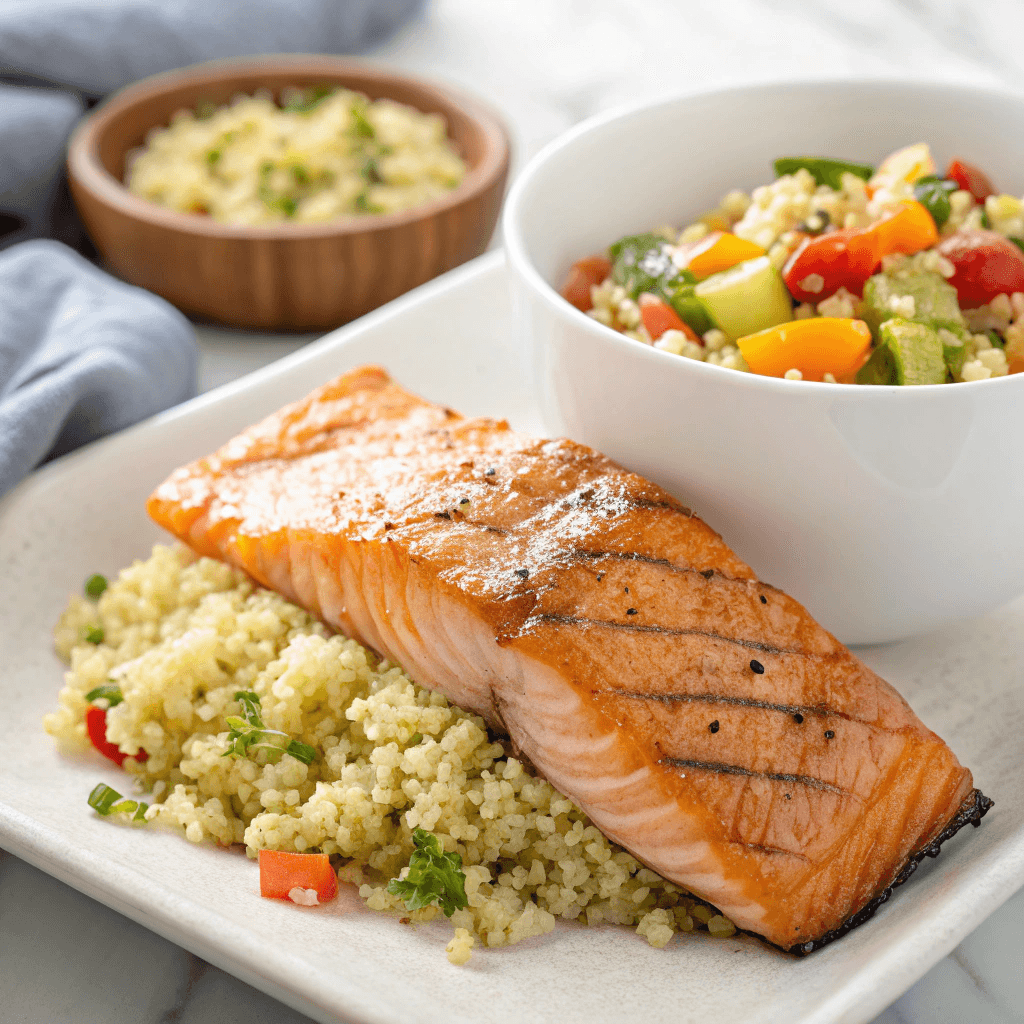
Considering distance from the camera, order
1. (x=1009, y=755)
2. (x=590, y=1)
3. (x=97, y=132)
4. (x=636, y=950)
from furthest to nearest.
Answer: (x=590, y=1) → (x=97, y=132) → (x=1009, y=755) → (x=636, y=950)

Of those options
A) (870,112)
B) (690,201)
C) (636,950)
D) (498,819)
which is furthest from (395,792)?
(870,112)

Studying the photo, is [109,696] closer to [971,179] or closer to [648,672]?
[648,672]

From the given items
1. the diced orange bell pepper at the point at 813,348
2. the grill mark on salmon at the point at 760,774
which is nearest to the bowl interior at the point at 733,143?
the diced orange bell pepper at the point at 813,348

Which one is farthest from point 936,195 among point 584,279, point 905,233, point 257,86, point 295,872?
point 257,86

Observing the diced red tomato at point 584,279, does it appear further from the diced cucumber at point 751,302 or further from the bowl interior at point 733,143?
the diced cucumber at point 751,302

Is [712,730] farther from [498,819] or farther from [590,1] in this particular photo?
[590,1]

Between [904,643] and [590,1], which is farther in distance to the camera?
[590,1]
